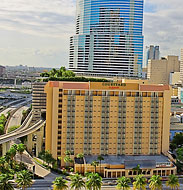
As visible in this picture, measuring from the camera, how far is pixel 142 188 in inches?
2675

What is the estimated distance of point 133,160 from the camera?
278 ft

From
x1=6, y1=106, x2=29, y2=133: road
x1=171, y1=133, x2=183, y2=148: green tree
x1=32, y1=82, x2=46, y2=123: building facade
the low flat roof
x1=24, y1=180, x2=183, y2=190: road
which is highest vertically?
x1=32, y1=82, x2=46, y2=123: building facade

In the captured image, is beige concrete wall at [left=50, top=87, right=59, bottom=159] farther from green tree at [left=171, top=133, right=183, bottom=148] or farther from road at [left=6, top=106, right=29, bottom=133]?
green tree at [left=171, top=133, right=183, bottom=148]

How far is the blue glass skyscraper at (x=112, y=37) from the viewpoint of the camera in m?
190

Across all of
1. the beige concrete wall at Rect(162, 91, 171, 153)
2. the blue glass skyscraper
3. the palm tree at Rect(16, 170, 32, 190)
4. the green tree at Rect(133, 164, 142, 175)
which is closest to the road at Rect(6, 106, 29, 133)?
the palm tree at Rect(16, 170, 32, 190)

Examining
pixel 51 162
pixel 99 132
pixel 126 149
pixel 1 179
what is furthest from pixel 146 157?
pixel 1 179

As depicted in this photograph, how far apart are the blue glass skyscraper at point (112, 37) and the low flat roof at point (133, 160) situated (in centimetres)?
10802

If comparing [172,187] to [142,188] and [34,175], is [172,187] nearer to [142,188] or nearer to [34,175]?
[142,188]

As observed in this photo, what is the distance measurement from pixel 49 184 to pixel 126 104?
32.0 m

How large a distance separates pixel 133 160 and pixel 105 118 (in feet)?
47.1

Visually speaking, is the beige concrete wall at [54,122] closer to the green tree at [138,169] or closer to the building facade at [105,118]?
the building facade at [105,118]

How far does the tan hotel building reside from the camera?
8981 cm

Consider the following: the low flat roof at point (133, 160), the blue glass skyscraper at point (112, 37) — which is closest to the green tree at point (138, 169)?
the low flat roof at point (133, 160)

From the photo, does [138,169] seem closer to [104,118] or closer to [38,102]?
[104,118]
